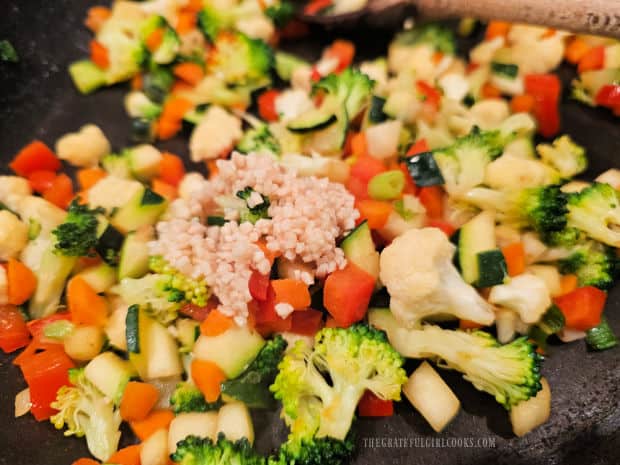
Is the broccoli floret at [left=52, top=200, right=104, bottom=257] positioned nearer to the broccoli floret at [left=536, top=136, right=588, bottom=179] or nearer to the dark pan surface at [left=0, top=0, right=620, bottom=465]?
the dark pan surface at [left=0, top=0, right=620, bottom=465]

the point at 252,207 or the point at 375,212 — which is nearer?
the point at 252,207

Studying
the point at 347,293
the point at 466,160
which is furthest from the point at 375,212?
the point at 466,160

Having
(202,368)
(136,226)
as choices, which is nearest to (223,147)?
(136,226)

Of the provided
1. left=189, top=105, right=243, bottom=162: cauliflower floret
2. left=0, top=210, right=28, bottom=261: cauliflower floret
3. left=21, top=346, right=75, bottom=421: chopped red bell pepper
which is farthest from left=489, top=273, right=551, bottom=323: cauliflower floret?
left=0, top=210, right=28, bottom=261: cauliflower floret

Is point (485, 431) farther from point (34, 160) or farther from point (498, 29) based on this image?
point (34, 160)

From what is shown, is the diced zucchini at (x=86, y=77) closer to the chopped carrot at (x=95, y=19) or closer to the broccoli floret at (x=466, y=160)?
the chopped carrot at (x=95, y=19)

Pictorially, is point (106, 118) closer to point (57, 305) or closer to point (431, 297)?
point (57, 305)
